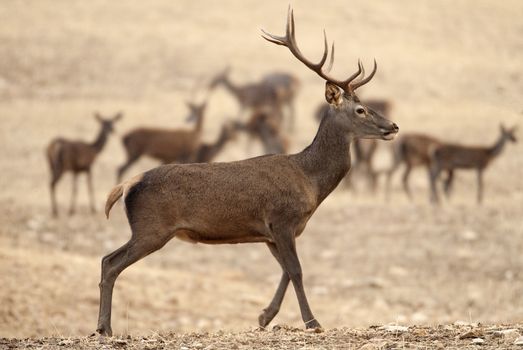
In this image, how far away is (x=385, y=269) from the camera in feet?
53.4

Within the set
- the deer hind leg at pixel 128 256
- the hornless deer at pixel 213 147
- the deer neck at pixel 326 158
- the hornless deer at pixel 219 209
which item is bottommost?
the hornless deer at pixel 213 147

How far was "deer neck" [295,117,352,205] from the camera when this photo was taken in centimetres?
927

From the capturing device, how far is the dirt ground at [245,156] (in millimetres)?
13289

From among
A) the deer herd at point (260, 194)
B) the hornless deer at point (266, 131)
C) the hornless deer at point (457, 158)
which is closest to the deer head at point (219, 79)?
the hornless deer at point (266, 131)

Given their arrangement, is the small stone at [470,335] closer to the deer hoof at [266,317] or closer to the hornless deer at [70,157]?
the deer hoof at [266,317]

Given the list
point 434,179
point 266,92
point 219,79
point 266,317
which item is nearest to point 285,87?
point 266,92

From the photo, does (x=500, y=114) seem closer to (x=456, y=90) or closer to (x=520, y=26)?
(x=456, y=90)

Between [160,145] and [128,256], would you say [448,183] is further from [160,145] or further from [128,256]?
[128,256]

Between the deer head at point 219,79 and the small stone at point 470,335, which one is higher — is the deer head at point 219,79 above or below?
above

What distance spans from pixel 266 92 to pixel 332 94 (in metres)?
21.6

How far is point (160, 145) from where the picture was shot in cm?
2258

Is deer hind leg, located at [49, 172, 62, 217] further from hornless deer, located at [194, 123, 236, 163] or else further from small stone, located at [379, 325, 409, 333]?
small stone, located at [379, 325, 409, 333]

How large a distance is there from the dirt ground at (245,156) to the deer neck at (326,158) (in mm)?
1452

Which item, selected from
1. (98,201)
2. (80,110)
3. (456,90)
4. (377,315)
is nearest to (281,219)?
(377,315)
